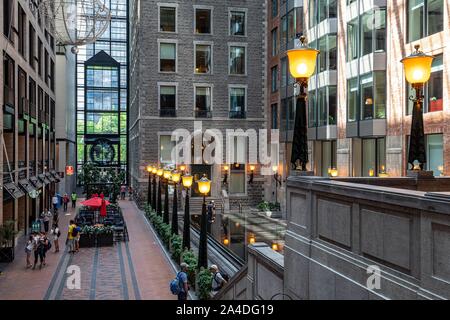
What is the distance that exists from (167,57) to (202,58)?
3146 millimetres

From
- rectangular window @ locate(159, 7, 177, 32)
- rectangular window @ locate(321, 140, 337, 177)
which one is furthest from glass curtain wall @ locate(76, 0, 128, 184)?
rectangular window @ locate(321, 140, 337, 177)

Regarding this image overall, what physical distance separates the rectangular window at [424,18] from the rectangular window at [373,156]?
6113 mm

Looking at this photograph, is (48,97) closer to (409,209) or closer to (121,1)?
(121,1)

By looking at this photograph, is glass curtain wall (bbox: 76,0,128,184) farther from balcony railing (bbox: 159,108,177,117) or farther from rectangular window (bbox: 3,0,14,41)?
rectangular window (bbox: 3,0,14,41)

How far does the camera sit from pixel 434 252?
4609 millimetres

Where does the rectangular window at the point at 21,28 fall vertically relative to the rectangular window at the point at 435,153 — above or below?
above

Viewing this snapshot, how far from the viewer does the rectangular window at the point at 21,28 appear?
2906cm

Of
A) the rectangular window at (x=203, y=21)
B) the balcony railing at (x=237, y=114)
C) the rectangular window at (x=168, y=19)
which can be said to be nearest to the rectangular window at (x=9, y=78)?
the rectangular window at (x=168, y=19)

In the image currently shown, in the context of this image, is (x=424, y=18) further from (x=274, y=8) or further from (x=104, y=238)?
(x=274, y=8)

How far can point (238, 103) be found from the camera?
46.4m

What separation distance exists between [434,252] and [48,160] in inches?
1647

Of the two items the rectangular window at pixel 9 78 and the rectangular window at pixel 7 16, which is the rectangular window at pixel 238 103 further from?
the rectangular window at pixel 7 16

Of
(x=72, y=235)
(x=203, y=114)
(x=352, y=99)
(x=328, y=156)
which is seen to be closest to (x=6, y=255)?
(x=72, y=235)

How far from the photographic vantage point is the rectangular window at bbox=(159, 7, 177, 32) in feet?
146
